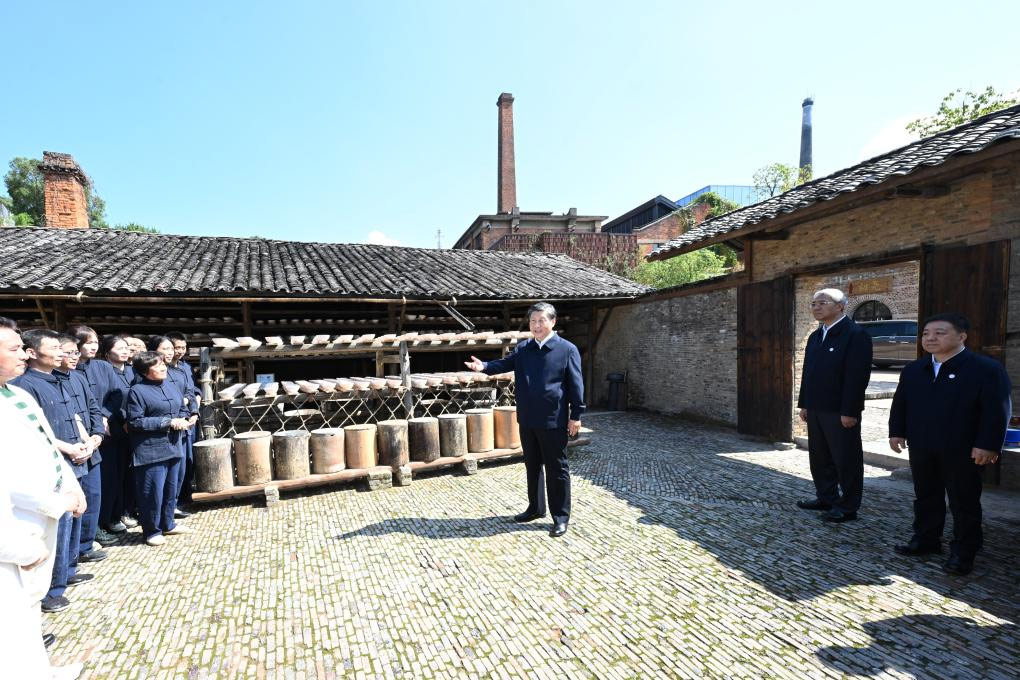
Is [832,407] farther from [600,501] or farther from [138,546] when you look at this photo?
[138,546]

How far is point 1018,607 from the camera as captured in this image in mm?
2803

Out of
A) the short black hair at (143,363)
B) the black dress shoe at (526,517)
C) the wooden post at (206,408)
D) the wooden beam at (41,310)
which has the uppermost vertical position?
the wooden beam at (41,310)

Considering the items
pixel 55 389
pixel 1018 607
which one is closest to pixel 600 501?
pixel 1018 607

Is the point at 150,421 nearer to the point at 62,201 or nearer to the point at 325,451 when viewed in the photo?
the point at 325,451

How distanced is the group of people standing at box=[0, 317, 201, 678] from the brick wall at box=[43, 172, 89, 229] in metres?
10.5

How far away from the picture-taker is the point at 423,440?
589cm

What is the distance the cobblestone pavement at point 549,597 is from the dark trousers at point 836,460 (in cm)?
25

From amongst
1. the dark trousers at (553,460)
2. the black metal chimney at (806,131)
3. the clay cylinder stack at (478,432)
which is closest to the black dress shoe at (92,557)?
the dark trousers at (553,460)

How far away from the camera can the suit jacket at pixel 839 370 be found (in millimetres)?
4051

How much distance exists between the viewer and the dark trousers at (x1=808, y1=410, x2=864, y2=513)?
4.13 m

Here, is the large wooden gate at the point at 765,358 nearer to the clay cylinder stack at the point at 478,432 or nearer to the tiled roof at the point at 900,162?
the tiled roof at the point at 900,162

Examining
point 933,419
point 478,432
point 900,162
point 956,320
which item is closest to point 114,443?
point 478,432

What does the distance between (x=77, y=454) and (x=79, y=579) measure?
3.42 ft

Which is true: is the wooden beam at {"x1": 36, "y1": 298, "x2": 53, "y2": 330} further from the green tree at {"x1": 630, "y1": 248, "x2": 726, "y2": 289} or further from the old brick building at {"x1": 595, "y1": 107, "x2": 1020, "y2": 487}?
the green tree at {"x1": 630, "y1": 248, "x2": 726, "y2": 289}
